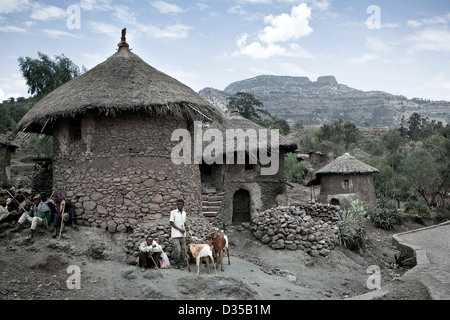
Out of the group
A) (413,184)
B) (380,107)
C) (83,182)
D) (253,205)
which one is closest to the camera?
(83,182)

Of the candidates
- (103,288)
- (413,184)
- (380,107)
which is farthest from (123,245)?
(380,107)

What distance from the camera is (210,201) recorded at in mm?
Answer: 14688

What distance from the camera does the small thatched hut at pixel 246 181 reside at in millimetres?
16719

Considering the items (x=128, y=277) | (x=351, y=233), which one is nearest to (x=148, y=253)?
(x=128, y=277)

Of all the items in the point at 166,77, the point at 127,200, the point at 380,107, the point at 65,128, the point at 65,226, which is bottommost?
the point at 65,226

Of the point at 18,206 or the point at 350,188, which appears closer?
the point at 18,206

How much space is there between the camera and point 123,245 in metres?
9.06

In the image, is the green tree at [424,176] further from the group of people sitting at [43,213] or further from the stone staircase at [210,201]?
the group of people sitting at [43,213]

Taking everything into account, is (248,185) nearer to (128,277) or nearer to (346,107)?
(128,277)

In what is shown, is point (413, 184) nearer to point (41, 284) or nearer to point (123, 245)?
point (123, 245)

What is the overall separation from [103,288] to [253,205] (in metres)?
10.5

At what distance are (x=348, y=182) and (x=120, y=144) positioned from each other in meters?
16.9

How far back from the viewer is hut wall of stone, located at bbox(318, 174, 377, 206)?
22.7 meters

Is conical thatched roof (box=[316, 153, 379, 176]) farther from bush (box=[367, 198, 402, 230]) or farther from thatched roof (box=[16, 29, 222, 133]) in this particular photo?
thatched roof (box=[16, 29, 222, 133])
